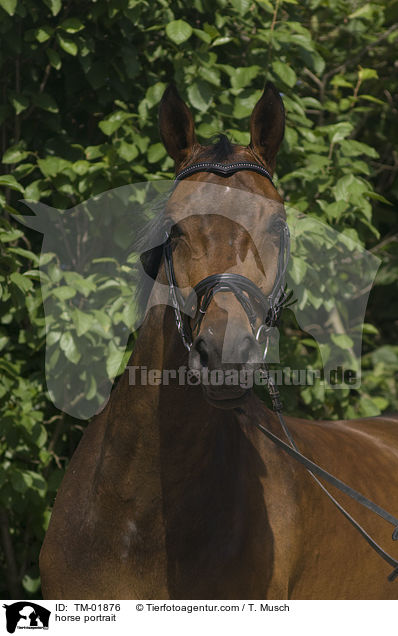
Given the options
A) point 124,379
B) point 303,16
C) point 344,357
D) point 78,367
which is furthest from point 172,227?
point 303,16

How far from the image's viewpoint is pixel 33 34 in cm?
361

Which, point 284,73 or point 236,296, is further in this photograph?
point 284,73

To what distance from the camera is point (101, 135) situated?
13.6ft

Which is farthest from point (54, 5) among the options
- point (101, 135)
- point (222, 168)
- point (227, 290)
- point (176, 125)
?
point (227, 290)

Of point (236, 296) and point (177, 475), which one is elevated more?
point (236, 296)

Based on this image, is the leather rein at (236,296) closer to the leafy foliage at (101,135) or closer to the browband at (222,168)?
the browband at (222,168)

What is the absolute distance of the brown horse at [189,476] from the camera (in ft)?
6.68

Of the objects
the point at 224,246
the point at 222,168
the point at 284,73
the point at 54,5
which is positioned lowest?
the point at 224,246

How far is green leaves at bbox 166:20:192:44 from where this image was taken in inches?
139
